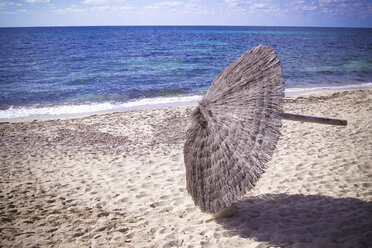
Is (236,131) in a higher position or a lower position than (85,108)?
higher

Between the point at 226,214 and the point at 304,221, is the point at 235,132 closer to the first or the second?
the point at 226,214

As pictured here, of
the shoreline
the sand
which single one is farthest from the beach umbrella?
the shoreline

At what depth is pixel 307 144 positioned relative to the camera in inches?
248

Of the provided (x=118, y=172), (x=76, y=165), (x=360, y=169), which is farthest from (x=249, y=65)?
(x=76, y=165)

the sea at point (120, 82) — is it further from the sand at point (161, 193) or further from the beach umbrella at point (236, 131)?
the beach umbrella at point (236, 131)

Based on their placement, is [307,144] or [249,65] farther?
[307,144]

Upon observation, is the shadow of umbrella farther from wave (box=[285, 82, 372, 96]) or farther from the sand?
wave (box=[285, 82, 372, 96])

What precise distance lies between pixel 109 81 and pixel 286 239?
1616 centimetres

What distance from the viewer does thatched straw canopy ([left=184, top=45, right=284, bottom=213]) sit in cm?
271

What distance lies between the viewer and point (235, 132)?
283cm

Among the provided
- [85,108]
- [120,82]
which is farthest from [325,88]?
[85,108]

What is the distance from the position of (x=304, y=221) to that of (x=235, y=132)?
187 centimetres

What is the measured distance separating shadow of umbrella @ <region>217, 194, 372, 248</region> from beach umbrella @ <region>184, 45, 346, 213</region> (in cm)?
93

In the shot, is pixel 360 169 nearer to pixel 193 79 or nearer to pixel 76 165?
pixel 76 165
